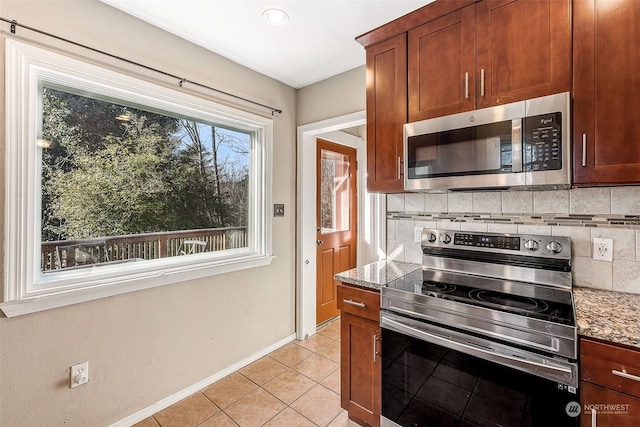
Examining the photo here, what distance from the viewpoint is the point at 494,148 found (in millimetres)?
1451

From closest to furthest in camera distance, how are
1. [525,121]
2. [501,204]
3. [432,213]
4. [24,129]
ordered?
[525,121]
[24,129]
[501,204]
[432,213]

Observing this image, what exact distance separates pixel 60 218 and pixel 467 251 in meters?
2.41

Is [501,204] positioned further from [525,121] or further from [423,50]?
[423,50]

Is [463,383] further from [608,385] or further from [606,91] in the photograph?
[606,91]

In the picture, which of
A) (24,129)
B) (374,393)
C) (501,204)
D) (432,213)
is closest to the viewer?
(24,129)

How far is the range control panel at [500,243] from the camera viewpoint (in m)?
1.56

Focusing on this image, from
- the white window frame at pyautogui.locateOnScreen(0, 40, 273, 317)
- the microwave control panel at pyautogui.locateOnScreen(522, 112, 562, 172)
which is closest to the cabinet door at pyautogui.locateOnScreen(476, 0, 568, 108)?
the microwave control panel at pyautogui.locateOnScreen(522, 112, 562, 172)

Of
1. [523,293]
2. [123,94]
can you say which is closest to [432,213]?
[523,293]

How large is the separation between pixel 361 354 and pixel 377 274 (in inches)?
18.5

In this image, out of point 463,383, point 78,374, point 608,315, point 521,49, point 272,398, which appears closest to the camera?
point 608,315

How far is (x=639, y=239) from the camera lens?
1407mm

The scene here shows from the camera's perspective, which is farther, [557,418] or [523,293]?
[523,293]

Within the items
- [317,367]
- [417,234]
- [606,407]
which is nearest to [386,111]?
[417,234]

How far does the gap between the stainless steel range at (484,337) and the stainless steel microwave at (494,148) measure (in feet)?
1.53
